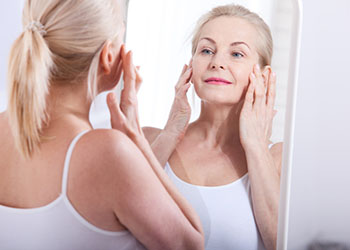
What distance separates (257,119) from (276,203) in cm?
20

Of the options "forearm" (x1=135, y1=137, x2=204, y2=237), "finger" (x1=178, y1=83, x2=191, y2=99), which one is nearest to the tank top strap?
"forearm" (x1=135, y1=137, x2=204, y2=237)

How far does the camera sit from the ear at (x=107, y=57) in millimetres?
869

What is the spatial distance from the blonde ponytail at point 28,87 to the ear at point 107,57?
4.2 inches

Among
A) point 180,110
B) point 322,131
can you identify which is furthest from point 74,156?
point 322,131

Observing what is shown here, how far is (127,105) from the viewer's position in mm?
906

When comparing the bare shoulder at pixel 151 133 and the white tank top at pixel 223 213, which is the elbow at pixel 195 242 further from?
the bare shoulder at pixel 151 133

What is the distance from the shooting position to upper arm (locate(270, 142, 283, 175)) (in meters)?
0.99

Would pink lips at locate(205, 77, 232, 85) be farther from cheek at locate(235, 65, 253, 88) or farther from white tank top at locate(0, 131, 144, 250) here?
white tank top at locate(0, 131, 144, 250)

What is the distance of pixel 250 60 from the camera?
958 millimetres

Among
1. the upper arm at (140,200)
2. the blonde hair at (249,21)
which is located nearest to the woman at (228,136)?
the blonde hair at (249,21)

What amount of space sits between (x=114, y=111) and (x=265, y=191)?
39 cm

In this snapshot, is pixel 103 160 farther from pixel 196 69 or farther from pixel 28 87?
pixel 196 69

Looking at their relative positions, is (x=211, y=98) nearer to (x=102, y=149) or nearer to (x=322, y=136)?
(x=102, y=149)

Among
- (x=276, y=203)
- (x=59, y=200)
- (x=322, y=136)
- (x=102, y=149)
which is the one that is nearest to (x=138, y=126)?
(x=102, y=149)
